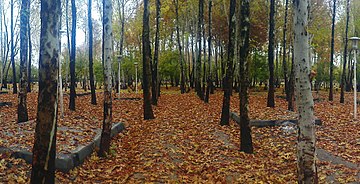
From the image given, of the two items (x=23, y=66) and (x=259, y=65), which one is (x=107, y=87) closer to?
(x=23, y=66)

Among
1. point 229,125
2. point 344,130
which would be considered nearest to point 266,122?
point 229,125

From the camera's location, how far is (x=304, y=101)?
512cm

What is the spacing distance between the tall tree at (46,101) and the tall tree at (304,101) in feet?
13.0

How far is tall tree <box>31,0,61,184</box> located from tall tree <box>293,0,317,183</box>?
395cm

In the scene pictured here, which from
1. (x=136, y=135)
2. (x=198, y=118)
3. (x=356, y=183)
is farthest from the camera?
(x=198, y=118)

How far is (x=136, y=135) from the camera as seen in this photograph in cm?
1145

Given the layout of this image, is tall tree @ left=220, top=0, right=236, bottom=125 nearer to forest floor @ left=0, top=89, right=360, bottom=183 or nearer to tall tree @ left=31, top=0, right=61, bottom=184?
forest floor @ left=0, top=89, right=360, bottom=183

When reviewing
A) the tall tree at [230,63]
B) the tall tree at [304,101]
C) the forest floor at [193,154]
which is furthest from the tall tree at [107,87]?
the tall tree at [304,101]

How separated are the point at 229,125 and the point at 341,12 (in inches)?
1175

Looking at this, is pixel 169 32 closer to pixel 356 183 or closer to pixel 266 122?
pixel 266 122

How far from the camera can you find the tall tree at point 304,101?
5.04 meters

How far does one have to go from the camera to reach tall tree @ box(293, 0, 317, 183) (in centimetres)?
504

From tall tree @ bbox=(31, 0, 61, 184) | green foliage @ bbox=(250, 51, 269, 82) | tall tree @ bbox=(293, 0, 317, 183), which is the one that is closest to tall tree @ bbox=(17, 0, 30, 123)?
tall tree @ bbox=(31, 0, 61, 184)

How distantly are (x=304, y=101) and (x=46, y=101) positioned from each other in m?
4.14
